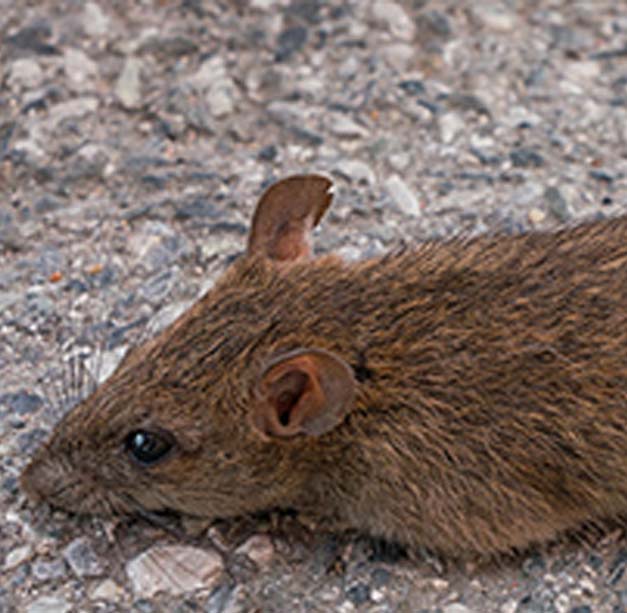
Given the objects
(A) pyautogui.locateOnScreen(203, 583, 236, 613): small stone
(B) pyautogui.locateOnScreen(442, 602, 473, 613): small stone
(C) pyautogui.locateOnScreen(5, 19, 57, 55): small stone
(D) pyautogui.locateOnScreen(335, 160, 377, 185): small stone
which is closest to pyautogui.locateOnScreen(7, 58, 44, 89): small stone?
(C) pyautogui.locateOnScreen(5, 19, 57, 55): small stone

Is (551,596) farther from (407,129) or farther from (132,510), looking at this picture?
(407,129)

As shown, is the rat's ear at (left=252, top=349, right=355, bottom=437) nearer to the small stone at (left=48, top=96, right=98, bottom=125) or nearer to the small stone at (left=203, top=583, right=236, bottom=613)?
the small stone at (left=203, top=583, right=236, bottom=613)

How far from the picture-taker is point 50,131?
24.0 ft

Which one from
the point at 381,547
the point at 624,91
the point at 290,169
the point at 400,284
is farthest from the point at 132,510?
the point at 624,91

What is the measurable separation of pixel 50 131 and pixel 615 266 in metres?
3.59

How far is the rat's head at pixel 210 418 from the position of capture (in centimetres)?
480

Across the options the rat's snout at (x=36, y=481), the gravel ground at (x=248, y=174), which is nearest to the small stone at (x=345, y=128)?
the gravel ground at (x=248, y=174)

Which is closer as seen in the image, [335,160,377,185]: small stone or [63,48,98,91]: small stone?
[335,160,377,185]: small stone

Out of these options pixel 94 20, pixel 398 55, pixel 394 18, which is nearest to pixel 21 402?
pixel 94 20

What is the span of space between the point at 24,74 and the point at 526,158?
3.00 meters

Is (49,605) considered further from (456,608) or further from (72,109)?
(72,109)

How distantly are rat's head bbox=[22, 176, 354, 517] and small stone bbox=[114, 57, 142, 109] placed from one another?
2.65 m

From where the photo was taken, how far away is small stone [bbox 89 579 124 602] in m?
4.95

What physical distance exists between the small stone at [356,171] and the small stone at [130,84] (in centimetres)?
133
